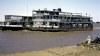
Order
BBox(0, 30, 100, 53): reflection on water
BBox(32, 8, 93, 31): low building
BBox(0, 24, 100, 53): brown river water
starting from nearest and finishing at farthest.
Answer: BBox(0, 24, 100, 53): brown river water → BBox(0, 30, 100, 53): reflection on water → BBox(32, 8, 93, 31): low building

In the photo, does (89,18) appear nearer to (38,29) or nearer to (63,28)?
(63,28)

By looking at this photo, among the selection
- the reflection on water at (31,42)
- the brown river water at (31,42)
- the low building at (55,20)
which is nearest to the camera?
the brown river water at (31,42)

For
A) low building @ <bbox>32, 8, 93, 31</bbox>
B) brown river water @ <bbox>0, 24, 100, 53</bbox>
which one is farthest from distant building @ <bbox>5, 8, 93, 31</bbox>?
brown river water @ <bbox>0, 24, 100, 53</bbox>

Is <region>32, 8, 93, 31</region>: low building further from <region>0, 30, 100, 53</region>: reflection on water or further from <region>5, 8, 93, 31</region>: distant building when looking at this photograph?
<region>0, 30, 100, 53</region>: reflection on water

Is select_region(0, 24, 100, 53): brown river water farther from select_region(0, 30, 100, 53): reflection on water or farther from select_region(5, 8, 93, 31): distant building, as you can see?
select_region(5, 8, 93, 31): distant building

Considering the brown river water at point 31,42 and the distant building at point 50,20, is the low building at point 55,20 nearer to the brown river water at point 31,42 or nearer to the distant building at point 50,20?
the distant building at point 50,20

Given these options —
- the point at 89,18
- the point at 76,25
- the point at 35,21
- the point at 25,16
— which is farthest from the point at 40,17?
the point at 89,18

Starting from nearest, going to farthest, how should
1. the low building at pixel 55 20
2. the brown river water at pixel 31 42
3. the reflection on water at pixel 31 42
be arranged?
the brown river water at pixel 31 42 < the reflection on water at pixel 31 42 < the low building at pixel 55 20

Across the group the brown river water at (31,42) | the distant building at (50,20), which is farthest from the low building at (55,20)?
the brown river water at (31,42)

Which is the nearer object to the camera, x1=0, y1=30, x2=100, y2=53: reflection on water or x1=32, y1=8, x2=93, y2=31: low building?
x1=0, y1=30, x2=100, y2=53: reflection on water

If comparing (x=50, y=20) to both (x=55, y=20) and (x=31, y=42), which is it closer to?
(x=55, y=20)

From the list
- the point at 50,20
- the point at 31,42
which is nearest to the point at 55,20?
the point at 50,20

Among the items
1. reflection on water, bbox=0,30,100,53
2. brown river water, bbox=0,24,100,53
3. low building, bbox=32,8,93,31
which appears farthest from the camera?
low building, bbox=32,8,93,31

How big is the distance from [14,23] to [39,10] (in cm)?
823
